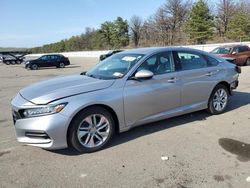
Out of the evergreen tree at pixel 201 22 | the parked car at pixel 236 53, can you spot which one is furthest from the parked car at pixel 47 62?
the evergreen tree at pixel 201 22

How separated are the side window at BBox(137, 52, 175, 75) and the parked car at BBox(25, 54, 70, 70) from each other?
2286 centimetres

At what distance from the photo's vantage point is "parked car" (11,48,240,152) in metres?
3.98

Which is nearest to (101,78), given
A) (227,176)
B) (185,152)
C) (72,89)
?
(72,89)

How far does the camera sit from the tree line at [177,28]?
4531cm

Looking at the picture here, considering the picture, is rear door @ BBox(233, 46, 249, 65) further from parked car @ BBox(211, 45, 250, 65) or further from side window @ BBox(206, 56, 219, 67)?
side window @ BBox(206, 56, 219, 67)

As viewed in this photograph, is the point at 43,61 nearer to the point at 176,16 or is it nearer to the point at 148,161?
the point at 148,161

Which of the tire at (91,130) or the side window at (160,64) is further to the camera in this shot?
the side window at (160,64)

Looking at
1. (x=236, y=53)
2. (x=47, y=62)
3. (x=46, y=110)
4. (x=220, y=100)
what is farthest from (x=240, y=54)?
(x=47, y=62)

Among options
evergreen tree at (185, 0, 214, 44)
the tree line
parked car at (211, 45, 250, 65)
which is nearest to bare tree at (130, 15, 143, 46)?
the tree line

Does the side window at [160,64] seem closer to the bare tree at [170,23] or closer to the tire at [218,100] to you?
the tire at [218,100]

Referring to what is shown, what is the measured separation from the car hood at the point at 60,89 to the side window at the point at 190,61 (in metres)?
1.70

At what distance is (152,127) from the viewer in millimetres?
5410

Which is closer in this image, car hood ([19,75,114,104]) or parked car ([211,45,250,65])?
car hood ([19,75,114,104])

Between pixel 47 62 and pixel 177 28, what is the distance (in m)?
42.4
